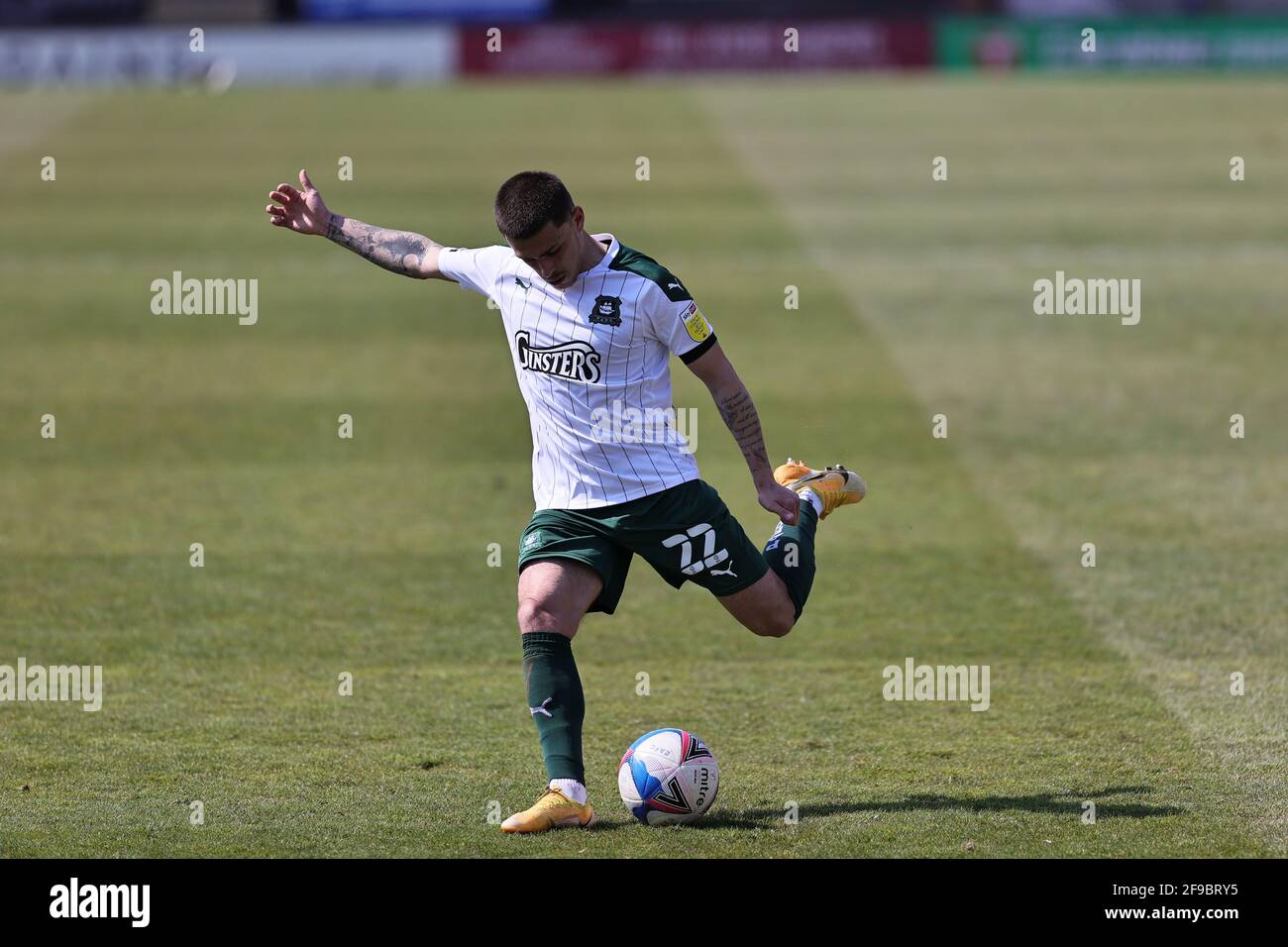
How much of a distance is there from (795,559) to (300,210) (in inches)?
97.8

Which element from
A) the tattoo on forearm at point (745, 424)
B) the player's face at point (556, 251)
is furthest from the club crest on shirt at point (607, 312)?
the tattoo on forearm at point (745, 424)

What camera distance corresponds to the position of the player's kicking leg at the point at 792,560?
702 centimetres

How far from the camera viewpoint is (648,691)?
8.18m

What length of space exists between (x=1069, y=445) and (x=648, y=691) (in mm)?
5689

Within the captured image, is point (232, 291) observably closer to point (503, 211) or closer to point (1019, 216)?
point (1019, 216)

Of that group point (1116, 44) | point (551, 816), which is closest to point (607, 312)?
point (551, 816)

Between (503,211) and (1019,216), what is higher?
(1019,216)

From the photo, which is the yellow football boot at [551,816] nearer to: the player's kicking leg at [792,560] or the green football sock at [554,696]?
the green football sock at [554,696]

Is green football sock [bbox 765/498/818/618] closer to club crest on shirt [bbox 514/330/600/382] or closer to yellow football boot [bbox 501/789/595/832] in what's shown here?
club crest on shirt [bbox 514/330/600/382]

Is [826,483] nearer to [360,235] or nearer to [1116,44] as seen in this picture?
[360,235]

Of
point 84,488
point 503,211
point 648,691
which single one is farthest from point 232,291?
point 503,211

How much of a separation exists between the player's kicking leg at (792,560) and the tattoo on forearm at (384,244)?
6.07ft

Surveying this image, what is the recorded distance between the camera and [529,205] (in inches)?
247
